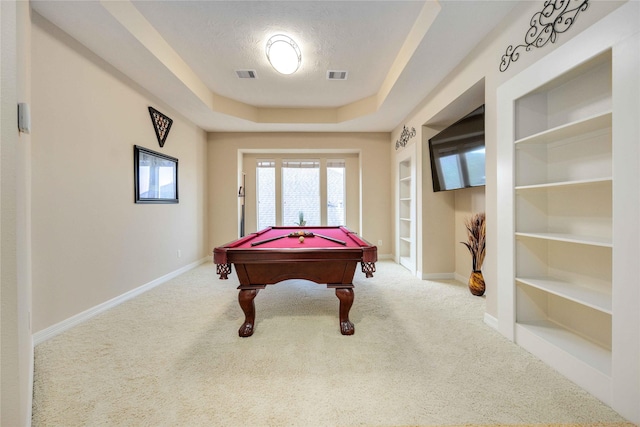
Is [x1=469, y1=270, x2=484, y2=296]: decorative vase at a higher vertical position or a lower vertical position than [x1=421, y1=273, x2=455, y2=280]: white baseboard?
higher

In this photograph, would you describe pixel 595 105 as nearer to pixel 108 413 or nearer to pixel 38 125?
pixel 108 413

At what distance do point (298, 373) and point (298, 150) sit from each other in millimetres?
4325

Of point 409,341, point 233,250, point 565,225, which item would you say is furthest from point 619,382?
point 233,250

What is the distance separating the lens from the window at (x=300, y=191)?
217 inches

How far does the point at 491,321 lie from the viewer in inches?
83.4

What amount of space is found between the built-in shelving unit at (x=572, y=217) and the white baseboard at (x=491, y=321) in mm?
102

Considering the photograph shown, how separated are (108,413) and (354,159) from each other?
524 cm

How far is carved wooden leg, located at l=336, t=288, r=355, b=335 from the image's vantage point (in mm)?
1989

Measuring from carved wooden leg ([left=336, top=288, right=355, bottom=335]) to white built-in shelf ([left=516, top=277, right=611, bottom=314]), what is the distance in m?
1.33

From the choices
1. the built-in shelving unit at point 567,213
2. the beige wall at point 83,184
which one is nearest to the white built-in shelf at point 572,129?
the built-in shelving unit at point 567,213

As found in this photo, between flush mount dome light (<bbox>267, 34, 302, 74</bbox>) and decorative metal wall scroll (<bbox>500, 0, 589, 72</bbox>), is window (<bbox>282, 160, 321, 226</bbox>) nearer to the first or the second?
flush mount dome light (<bbox>267, 34, 302, 74</bbox>)

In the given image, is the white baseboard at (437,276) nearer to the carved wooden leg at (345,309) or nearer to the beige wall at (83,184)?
the carved wooden leg at (345,309)

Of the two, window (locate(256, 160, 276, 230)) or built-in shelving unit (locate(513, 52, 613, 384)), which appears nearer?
built-in shelving unit (locate(513, 52, 613, 384))

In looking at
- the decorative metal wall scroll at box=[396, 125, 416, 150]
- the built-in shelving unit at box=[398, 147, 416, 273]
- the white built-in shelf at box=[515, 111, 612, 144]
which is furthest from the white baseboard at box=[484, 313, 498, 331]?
the decorative metal wall scroll at box=[396, 125, 416, 150]
